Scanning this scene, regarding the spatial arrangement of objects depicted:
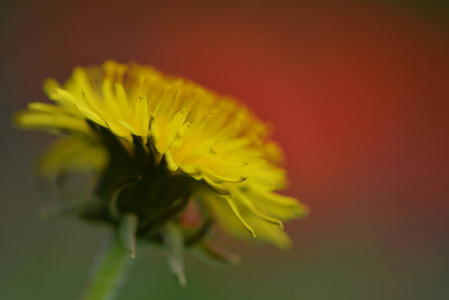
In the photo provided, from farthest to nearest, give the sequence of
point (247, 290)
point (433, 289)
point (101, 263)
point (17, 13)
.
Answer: point (17, 13), point (433, 289), point (247, 290), point (101, 263)

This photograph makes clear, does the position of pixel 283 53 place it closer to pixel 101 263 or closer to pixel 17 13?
pixel 17 13

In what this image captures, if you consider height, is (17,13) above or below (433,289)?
above

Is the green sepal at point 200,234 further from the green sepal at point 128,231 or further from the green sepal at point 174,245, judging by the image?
the green sepal at point 128,231

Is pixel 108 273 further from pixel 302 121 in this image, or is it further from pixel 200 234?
pixel 302 121

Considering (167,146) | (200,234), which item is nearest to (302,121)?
(200,234)

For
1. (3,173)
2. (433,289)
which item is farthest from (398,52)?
(3,173)

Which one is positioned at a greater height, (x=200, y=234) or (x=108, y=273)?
(x=200, y=234)
